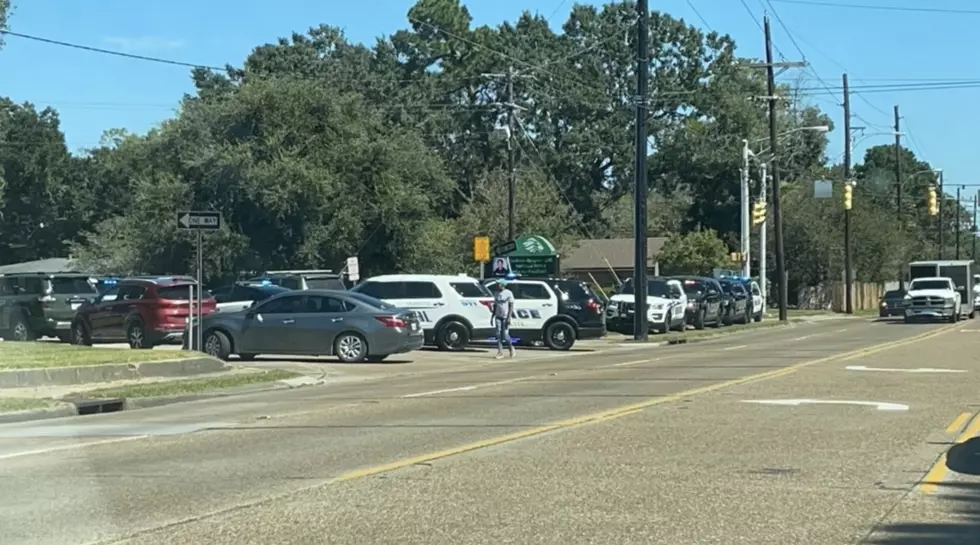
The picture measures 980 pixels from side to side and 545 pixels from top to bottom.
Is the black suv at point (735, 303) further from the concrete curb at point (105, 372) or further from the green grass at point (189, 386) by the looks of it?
the concrete curb at point (105, 372)

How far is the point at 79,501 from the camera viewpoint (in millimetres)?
8914

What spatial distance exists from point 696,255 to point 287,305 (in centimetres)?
4180

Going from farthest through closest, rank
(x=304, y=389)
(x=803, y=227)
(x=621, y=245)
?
(x=621, y=245) < (x=803, y=227) < (x=304, y=389)

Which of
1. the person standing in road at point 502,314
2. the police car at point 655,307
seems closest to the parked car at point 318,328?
the person standing in road at point 502,314

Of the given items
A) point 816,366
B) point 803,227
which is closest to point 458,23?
point 803,227

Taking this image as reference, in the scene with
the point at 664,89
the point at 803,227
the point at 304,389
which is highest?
the point at 664,89

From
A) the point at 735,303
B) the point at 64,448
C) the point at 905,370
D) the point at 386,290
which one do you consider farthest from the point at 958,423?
the point at 735,303

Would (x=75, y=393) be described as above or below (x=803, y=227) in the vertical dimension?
below

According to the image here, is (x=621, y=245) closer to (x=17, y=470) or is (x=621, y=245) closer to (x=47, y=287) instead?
(x=47, y=287)

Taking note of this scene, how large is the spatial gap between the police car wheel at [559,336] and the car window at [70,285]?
12.0 meters

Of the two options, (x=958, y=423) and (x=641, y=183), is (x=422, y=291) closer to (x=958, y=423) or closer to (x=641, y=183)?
A: (x=641, y=183)

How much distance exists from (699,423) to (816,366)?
377 inches

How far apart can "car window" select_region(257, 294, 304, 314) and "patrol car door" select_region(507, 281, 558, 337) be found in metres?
7.65

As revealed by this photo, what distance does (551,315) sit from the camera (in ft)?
100
